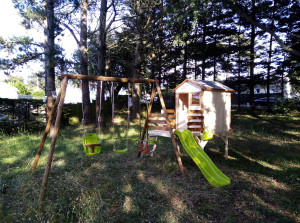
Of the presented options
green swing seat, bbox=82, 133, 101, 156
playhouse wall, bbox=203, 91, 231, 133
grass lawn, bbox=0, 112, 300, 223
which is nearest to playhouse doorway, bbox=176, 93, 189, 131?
playhouse wall, bbox=203, 91, 231, 133

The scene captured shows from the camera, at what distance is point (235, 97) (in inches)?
1141

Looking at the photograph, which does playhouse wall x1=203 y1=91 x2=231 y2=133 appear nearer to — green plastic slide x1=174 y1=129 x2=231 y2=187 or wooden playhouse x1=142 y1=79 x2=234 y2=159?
wooden playhouse x1=142 y1=79 x2=234 y2=159

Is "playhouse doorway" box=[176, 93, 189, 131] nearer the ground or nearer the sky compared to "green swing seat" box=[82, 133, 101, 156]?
nearer the sky

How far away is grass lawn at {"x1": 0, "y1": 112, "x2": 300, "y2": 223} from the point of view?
11.1 ft

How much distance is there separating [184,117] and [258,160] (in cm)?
282

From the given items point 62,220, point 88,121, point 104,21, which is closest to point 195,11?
point 104,21

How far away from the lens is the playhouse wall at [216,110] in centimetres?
620

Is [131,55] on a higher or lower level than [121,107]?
higher

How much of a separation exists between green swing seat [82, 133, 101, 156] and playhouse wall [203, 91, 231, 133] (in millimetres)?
3161

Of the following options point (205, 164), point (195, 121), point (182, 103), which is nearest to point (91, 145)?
point (205, 164)

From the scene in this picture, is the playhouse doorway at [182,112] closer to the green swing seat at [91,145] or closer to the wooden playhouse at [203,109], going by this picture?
the wooden playhouse at [203,109]

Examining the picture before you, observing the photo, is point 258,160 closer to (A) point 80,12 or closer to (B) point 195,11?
(B) point 195,11

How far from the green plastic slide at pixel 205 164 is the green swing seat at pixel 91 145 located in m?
2.17

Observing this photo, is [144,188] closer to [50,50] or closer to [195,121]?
[195,121]
